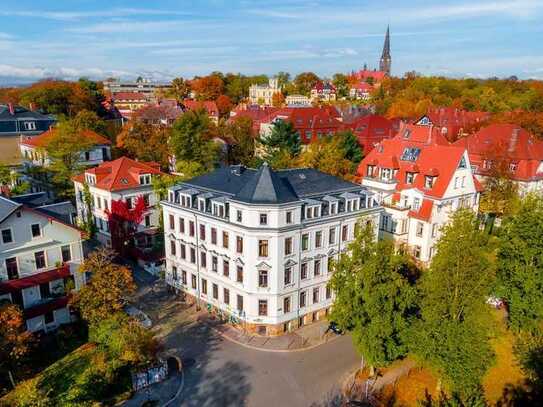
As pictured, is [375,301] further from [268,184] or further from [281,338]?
[268,184]

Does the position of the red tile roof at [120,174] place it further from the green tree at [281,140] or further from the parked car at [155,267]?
the green tree at [281,140]

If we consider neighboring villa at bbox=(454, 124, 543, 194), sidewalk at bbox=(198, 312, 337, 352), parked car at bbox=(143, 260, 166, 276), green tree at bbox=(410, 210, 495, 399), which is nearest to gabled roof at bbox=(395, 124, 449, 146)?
neighboring villa at bbox=(454, 124, 543, 194)

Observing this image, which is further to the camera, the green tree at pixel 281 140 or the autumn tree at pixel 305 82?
the autumn tree at pixel 305 82

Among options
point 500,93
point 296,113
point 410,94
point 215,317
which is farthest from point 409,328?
point 500,93

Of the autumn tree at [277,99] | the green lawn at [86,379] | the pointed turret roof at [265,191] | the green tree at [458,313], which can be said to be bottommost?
the green lawn at [86,379]

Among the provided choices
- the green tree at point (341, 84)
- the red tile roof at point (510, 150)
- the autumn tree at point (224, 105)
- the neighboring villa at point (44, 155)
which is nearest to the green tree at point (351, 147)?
the red tile roof at point (510, 150)
